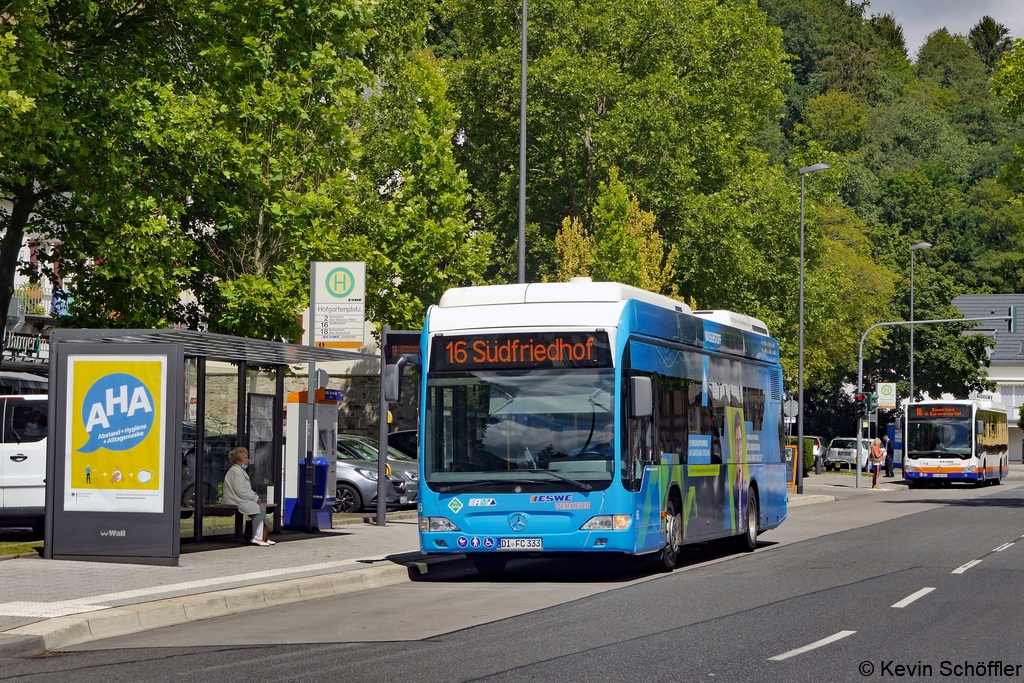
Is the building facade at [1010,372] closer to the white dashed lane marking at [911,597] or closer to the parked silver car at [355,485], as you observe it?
the parked silver car at [355,485]

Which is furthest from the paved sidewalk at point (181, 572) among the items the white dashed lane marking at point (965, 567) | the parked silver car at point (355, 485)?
the parked silver car at point (355, 485)

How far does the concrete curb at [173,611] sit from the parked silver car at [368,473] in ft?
38.2

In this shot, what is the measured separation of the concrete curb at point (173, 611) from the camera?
35.9 feet

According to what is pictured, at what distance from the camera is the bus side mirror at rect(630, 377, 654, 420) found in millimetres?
15828

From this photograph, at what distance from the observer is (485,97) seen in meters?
52.0

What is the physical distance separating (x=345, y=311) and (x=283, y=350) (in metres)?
2.90

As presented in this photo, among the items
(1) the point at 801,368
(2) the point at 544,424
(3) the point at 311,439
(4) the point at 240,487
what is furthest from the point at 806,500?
(2) the point at 544,424

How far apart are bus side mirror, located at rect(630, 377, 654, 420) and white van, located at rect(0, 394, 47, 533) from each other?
29.2ft

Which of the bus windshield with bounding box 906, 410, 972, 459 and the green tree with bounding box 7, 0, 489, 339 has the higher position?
the green tree with bounding box 7, 0, 489, 339

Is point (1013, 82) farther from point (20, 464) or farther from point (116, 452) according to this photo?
point (116, 452)

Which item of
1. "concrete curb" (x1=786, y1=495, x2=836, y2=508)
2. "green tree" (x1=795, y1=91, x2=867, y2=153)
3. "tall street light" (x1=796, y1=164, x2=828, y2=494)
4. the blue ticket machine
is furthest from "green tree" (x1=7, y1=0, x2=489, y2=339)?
"green tree" (x1=795, y1=91, x2=867, y2=153)

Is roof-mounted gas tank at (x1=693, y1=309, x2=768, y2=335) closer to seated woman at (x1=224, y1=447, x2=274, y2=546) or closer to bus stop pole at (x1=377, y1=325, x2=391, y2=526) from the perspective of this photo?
bus stop pole at (x1=377, y1=325, x2=391, y2=526)

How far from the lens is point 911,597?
1412cm

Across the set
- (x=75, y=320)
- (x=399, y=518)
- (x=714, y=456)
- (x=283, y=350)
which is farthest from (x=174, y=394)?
(x=75, y=320)
